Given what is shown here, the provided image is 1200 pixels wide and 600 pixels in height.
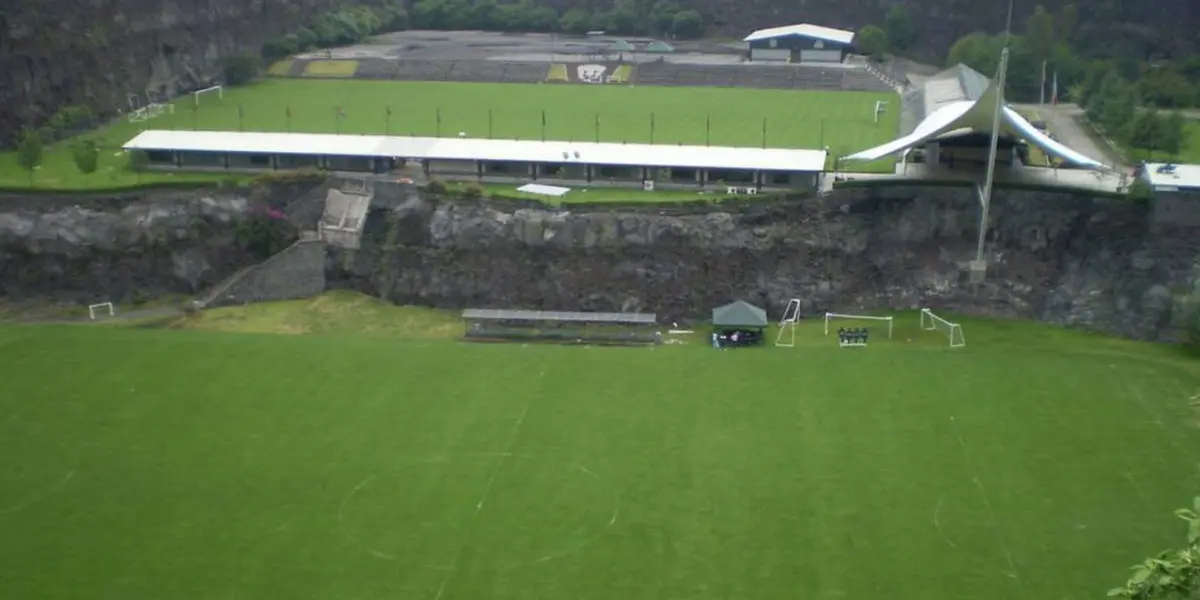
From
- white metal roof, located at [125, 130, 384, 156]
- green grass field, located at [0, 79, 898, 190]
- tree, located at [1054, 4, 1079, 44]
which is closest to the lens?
white metal roof, located at [125, 130, 384, 156]

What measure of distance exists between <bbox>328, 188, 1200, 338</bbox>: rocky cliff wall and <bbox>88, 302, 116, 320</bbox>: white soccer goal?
8393mm

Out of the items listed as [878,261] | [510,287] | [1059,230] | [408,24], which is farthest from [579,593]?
[408,24]

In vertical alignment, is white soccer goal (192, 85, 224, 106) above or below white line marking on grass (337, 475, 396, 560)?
above

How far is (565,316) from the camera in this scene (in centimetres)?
4453

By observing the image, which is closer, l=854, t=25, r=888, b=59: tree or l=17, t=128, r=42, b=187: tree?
l=17, t=128, r=42, b=187: tree

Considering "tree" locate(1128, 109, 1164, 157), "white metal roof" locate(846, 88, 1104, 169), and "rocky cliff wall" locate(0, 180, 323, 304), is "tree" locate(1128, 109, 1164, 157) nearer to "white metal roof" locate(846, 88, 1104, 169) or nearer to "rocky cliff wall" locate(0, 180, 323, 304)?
"white metal roof" locate(846, 88, 1104, 169)

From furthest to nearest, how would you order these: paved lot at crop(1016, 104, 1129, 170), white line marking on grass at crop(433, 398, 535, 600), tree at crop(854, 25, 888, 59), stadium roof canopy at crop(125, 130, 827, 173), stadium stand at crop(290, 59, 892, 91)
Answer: tree at crop(854, 25, 888, 59) → stadium stand at crop(290, 59, 892, 91) → paved lot at crop(1016, 104, 1129, 170) → stadium roof canopy at crop(125, 130, 827, 173) → white line marking on grass at crop(433, 398, 535, 600)

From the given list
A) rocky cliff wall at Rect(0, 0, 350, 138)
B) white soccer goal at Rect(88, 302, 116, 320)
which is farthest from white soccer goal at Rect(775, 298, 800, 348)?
rocky cliff wall at Rect(0, 0, 350, 138)

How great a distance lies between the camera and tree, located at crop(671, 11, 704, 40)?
10012 centimetres

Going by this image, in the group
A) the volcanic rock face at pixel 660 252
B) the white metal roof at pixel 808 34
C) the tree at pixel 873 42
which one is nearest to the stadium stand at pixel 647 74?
the white metal roof at pixel 808 34

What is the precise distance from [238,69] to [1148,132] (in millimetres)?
53716

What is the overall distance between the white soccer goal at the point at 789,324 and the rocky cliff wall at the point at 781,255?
0.50 metres

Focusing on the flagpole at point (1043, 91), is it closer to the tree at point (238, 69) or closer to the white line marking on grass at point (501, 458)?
the white line marking on grass at point (501, 458)

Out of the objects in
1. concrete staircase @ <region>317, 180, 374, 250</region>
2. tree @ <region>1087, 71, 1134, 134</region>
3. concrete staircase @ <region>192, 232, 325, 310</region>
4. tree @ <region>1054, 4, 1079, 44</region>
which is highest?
tree @ <region>1054, 4, 1079, 44</region>
